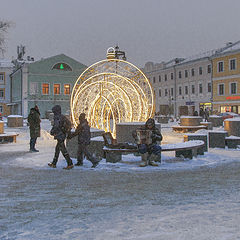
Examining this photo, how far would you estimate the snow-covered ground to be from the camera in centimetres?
429

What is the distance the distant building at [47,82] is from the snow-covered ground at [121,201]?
4080 cm

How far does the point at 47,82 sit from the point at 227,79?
25812 millimetres

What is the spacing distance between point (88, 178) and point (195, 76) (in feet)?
160

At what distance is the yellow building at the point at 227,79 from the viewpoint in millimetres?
43125

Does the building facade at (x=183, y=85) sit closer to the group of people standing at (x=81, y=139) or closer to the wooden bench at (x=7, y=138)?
the wooden bench at (x=7, y=138)

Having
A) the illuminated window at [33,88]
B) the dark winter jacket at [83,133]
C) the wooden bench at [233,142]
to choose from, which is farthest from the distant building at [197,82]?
the dark winter jacket at [83,133]

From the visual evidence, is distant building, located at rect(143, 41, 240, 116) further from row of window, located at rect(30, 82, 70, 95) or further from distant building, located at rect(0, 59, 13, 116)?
distant building, located at rect(0, 59, 13, 116)

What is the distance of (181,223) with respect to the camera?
4.54 meters

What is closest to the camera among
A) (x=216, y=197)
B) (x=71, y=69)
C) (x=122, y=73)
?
(x=216, y=197)

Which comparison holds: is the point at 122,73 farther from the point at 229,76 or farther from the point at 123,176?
the point at 229,76

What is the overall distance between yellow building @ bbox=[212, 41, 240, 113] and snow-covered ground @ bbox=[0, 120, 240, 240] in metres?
36.1

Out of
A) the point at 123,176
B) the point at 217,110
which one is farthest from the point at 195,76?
the point at 123,176

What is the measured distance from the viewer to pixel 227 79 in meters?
44.7

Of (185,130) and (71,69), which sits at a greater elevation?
(71,69)
